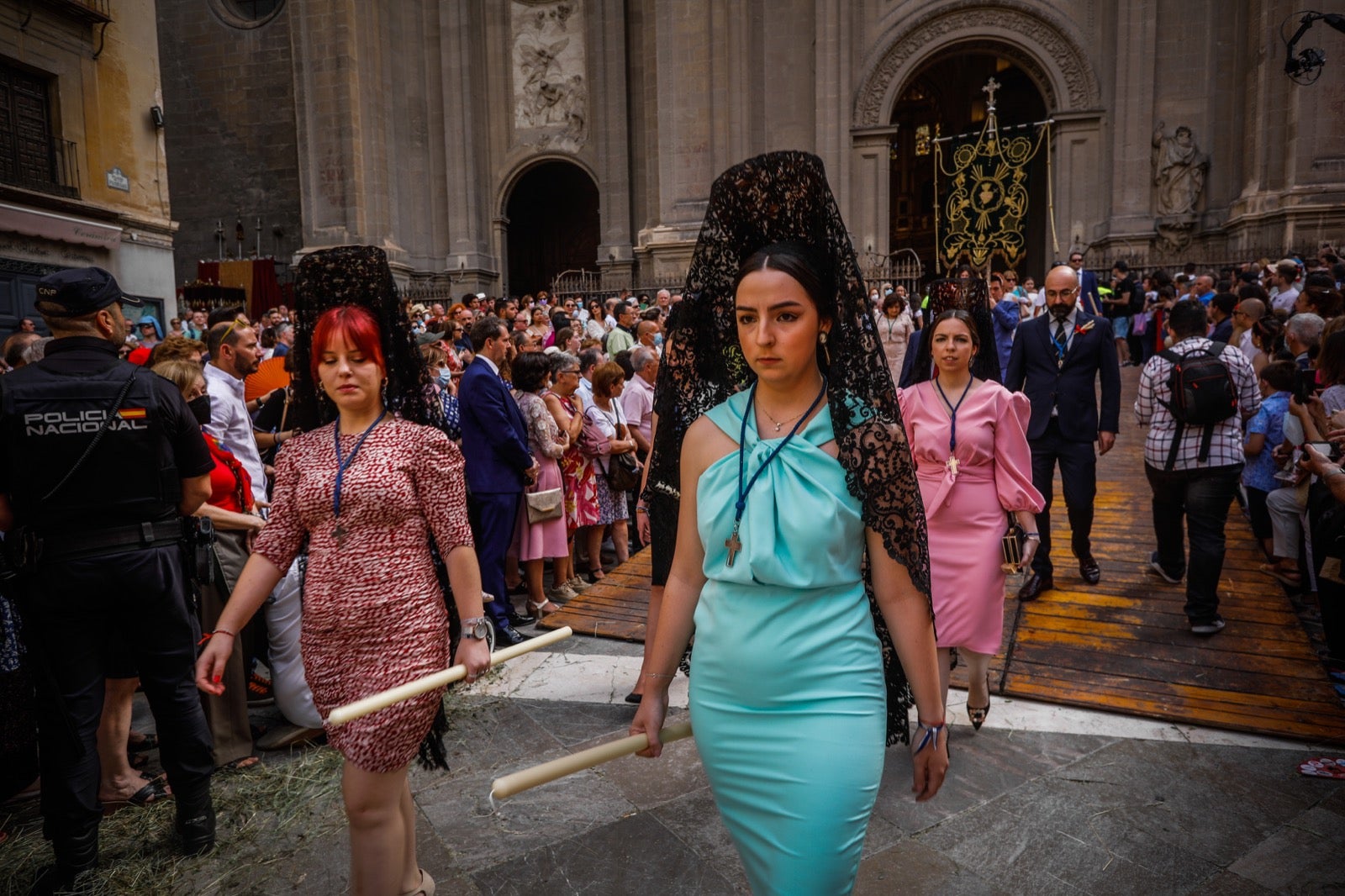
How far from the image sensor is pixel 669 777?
3.98 metres

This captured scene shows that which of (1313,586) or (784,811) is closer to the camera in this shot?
(784,811)

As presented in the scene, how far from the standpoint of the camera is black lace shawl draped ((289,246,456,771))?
2867 millimetres

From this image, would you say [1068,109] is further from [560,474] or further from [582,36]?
[560,474]

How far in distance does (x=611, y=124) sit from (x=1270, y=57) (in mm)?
15399

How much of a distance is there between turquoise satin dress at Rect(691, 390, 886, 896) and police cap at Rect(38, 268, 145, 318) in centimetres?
277

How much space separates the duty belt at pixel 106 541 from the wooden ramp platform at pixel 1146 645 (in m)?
Result: 3.15

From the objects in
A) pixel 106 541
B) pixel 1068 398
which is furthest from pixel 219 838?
pixel 1068 398

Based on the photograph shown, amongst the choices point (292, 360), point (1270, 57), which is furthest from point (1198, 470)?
point (1270, 57)

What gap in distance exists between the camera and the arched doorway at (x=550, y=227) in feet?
90.2

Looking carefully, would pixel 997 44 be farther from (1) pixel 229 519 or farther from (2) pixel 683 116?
(1) pixel 229 519

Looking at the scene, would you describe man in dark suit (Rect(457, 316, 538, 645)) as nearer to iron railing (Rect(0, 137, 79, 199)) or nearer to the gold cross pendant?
the gold cross pendant

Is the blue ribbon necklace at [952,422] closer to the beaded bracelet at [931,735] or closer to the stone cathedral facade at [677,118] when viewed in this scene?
the beaded bracelet at [931,735]

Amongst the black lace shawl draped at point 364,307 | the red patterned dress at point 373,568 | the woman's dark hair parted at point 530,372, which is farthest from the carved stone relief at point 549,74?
the red patterned dress at point 373,568

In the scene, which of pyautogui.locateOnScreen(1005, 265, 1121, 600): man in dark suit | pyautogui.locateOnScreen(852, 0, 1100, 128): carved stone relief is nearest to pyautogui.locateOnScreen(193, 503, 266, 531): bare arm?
pyautogui.locateOnScreen(1005, 265, 1121, 600): man in dark suit
